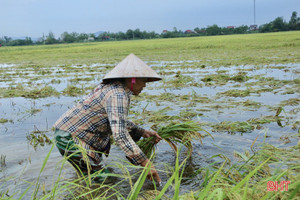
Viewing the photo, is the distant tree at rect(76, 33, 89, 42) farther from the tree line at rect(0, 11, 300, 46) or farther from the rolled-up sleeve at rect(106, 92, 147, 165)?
the rolled-up sleeve at rect(106, 92, 147, 165)

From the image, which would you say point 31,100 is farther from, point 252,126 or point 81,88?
point 252,126

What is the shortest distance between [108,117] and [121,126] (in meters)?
0.16

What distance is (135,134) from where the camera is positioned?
2.82m

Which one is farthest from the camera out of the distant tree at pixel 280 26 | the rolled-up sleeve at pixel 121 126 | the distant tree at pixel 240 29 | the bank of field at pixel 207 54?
the distant tree at pixel 240 29

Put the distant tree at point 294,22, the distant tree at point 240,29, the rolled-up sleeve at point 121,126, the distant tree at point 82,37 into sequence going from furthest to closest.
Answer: the distant tree at point 82,37
the distant tree at point 240,29
the distant tree at point 294,22
the rolled-up sleeve at point 121,126

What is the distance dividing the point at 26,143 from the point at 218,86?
438 centimetres

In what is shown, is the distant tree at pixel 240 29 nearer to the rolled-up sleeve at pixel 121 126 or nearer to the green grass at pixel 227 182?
the green grass at pixel 227 182

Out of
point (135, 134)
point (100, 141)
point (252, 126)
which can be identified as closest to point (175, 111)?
point (252, 126)

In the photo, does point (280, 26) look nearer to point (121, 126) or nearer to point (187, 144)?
point (187, 144)

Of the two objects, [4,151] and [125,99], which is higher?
[125,99]

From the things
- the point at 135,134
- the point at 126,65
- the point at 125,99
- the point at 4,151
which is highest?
the point at 126,65

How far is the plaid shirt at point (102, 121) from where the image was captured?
2.13 meters

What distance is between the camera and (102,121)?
245cm

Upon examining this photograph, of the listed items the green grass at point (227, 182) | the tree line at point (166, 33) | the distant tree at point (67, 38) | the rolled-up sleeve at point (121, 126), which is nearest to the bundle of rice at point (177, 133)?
the green grass at point (227, 182)
